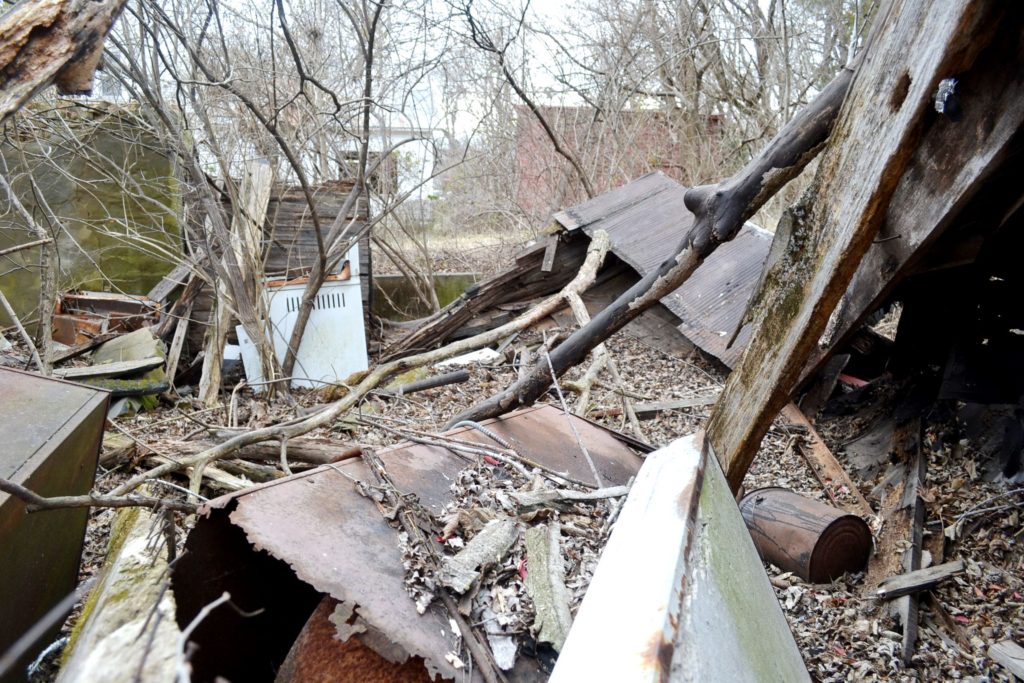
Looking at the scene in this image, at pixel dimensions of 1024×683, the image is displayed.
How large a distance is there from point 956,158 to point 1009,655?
2161mm

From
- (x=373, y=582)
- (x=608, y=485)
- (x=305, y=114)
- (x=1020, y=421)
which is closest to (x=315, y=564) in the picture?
(x=373, y=582)

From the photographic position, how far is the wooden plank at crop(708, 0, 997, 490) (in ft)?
8.07

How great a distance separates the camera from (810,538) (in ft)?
11.9

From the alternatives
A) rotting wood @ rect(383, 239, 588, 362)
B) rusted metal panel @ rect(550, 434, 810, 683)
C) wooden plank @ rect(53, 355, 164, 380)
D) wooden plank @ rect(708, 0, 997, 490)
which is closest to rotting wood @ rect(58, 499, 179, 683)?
rusted metal panel @ rect(550, 434, 810, 683)

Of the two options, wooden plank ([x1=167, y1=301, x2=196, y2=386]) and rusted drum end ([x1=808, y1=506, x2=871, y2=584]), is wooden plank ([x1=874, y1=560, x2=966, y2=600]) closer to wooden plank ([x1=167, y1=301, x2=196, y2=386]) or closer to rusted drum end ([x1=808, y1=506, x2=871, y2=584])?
rusted drum end ([x1=808, y1=506, x2=871, y2=584])

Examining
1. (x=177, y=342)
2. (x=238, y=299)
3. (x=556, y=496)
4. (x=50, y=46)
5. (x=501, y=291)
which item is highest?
(x=50, y=46)

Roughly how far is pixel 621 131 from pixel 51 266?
8.08 m

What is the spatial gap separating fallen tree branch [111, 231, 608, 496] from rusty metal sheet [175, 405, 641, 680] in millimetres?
1151

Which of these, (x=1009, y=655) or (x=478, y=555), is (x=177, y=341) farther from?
(x=1009, y=655)

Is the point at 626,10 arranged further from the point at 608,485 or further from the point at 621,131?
the point at 608,485

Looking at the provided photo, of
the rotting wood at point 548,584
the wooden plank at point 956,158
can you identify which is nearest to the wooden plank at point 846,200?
the wooden plank at point 956,158

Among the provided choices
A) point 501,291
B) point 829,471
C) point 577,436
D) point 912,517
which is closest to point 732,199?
point 577,436

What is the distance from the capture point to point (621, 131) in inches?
411

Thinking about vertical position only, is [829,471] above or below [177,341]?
above
